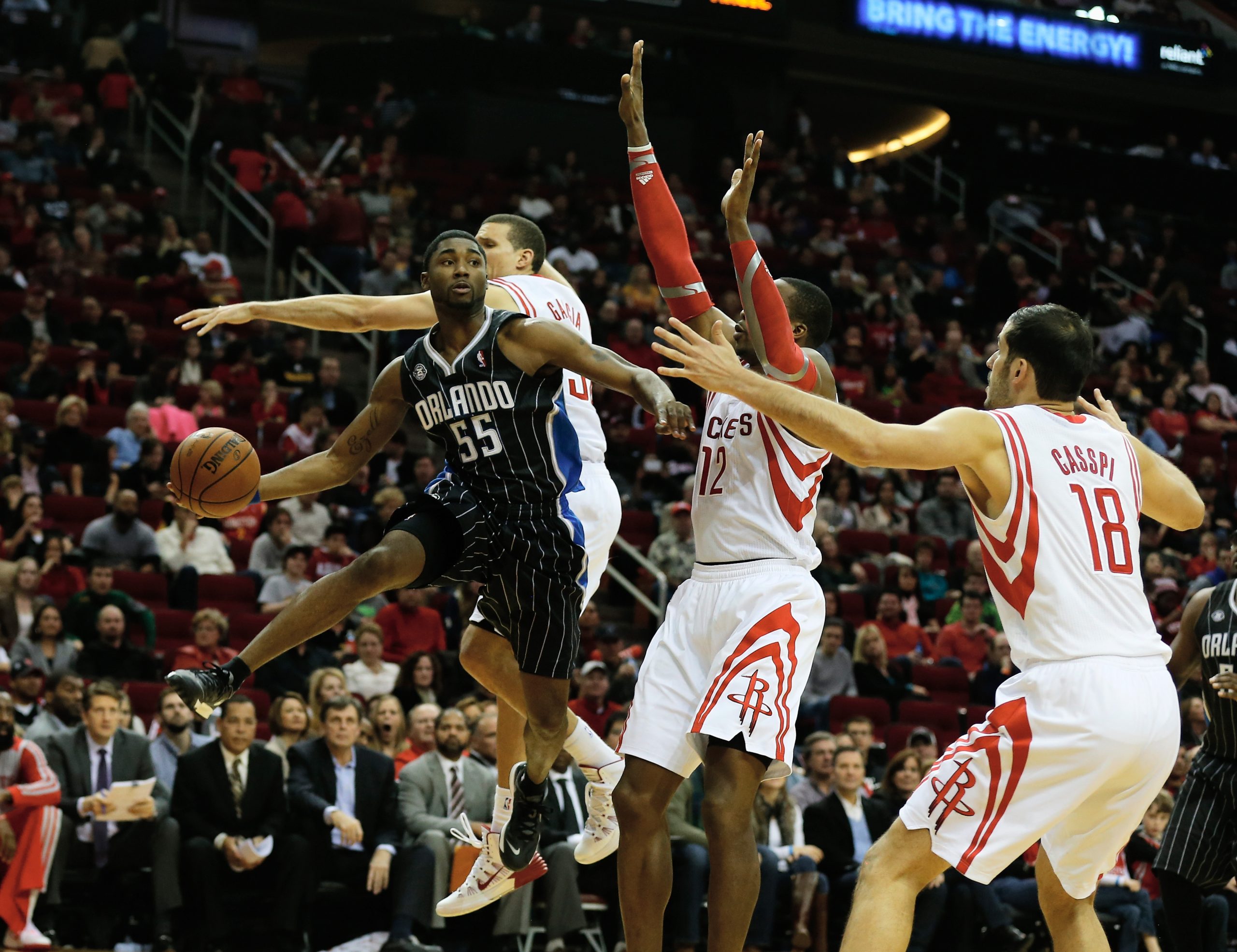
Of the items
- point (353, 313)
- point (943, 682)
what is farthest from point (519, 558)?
point (943, 682)

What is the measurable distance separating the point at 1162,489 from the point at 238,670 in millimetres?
3216

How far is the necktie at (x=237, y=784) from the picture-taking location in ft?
32.2

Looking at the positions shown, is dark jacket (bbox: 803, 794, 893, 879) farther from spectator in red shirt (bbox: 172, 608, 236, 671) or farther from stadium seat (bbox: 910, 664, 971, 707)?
spectator in red shirt (bbox: 172, 608, 236, 671)

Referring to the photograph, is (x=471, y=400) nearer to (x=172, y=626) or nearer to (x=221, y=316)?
(x=221, y=316)

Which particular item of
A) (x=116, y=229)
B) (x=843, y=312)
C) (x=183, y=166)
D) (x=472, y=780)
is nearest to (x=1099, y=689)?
(x=472, y=780)

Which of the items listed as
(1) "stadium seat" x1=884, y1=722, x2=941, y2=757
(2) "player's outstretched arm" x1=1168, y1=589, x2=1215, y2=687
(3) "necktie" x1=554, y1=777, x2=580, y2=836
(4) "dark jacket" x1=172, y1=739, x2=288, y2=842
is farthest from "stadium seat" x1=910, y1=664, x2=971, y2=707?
(4) "dark jacket" x1=172, y1=739, x2=288, y2=842

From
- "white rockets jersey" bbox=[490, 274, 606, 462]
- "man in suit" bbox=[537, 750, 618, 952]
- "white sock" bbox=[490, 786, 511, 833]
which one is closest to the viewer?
"white rockets jersey" bbox=[490, 274, 606, 462]

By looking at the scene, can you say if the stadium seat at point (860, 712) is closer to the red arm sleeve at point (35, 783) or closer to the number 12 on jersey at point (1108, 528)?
the red arm sleeve at point (35, 783)

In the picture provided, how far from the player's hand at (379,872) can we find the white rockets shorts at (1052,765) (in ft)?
18.5

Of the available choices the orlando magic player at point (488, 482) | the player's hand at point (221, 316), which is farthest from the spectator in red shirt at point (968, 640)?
the player's hand at point (221, 316)

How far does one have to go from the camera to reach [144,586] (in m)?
12.4

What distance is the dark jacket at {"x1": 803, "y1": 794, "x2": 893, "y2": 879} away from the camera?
36.2ft

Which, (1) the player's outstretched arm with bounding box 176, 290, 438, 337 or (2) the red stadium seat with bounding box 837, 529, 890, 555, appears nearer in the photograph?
(1) the player's outstretched arm with bounding box 176, 290, 438, 337

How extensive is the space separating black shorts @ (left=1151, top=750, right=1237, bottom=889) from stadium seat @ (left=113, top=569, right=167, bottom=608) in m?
7.80
